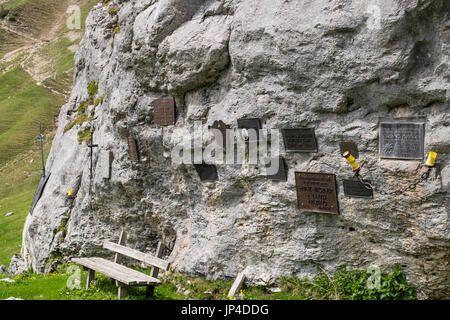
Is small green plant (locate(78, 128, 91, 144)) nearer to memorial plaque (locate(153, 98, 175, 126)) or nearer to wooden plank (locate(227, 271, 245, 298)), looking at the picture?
memorial plaque (locate(153, 98, 175, 126))

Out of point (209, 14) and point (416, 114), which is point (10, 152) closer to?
point (209, 14)

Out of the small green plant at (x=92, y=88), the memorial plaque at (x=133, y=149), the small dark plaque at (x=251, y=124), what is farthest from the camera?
the small green plant at (x=92, y=88)

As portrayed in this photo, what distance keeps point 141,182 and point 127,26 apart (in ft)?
14.0

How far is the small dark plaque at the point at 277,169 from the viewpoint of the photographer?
27.5ft

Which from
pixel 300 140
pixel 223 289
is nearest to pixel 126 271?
pixel 223 289

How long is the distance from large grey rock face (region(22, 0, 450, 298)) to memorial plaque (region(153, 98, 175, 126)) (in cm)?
20

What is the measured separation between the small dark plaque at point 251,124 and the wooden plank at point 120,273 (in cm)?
348

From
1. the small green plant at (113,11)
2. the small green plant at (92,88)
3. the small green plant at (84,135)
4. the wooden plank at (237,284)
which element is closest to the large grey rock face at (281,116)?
the wooden plank at (237,284)

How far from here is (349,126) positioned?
7559 mm

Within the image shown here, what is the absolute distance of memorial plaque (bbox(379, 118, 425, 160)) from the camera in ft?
22.6

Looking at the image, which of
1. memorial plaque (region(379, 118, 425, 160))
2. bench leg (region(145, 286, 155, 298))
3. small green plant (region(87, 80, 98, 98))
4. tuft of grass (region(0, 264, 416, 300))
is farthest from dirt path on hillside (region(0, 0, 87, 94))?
memorial plaque (region(379, 118, 425, 160))

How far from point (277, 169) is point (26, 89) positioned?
59120 mm

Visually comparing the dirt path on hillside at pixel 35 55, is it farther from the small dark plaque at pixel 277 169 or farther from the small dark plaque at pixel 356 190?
the small dark plaque at pixel 356 190

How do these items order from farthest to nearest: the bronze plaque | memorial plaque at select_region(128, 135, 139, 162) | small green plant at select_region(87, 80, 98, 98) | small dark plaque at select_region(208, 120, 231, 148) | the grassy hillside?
1. the grassy hillside
2. small green plant at select_region(87, 80, 98, 98)
3. memorial plaque at select_region(128, 135, 139, 162)
4. small dark plaque at select_region(208, 120, 231, 148)
5. the bronze plaque
